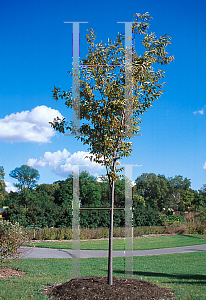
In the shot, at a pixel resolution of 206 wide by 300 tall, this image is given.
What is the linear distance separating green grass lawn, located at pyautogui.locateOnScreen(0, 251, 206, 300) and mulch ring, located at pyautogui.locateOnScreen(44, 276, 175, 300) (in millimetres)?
260

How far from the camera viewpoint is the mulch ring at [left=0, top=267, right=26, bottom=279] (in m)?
6.27

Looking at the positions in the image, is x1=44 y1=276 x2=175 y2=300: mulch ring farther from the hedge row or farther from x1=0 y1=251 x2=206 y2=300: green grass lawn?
the hedge row

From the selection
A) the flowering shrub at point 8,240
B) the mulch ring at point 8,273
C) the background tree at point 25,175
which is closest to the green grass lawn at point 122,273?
the mulch ring at point 8,273

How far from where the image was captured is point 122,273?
6727 mm

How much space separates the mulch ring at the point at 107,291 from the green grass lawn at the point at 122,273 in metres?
0.26

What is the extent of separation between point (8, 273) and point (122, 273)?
9.19 ft

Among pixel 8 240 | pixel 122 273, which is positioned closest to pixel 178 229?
pixel 122 273

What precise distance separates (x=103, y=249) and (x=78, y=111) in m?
7.71

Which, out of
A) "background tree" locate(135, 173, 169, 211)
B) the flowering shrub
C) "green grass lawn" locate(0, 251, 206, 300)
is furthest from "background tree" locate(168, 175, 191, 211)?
the flowering shrub

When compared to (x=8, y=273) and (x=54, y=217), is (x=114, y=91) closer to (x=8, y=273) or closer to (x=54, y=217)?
(x=8, y=273)

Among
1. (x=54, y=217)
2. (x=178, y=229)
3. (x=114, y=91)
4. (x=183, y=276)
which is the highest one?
(x=114, y=91)

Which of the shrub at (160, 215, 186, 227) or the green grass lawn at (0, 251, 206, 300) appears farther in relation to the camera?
the shrub at (160, 215, 186, 227)

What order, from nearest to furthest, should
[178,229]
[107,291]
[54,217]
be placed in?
[107,291] < [54,217] < [178,229]

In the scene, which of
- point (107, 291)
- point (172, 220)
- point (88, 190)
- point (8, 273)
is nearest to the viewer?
point (107, 291)
